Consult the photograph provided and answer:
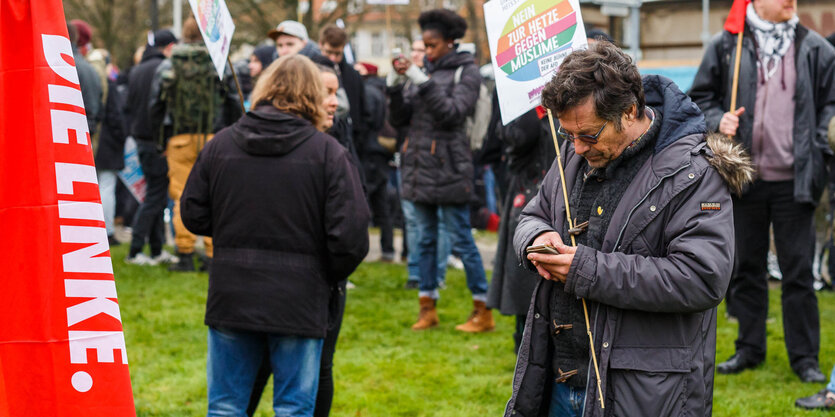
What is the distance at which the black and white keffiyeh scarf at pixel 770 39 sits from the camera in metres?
5.58

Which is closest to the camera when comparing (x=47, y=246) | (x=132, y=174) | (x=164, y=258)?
(x=47, y=246)

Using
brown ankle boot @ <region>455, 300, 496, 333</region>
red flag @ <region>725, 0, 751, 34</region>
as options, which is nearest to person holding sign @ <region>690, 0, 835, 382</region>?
red flag @ <region>725, 0, 751, 34</region>

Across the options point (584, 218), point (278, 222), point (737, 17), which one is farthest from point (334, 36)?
point (584, 218)

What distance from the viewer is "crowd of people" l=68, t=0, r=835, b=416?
281cm

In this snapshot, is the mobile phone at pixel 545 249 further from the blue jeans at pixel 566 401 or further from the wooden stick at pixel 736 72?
the wooden stick at pixel 736 72

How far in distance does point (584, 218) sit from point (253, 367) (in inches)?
63.7

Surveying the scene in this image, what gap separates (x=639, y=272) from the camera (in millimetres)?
2750

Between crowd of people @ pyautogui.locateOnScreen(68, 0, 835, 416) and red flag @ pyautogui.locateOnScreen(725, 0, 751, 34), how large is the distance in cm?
24

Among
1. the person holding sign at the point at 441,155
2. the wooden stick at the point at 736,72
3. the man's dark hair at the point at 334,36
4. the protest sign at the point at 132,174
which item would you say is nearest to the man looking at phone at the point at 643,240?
the wooden stick at the point at 736,72

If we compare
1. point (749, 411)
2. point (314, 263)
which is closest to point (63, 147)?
point (314, 263)

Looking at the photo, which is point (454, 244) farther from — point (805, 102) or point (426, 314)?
point (805, 102)

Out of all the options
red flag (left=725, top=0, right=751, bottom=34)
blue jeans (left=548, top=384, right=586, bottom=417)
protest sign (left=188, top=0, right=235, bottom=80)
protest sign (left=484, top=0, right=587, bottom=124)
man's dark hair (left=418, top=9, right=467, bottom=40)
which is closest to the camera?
blue jeans (left=548, top=384, right=586, bottom=417)

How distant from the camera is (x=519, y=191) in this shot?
5.75 metres

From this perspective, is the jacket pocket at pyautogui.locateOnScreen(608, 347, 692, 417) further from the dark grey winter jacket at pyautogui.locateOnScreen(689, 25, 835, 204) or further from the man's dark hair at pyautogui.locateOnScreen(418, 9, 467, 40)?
the man's dark hair at pyautogui.locateOnScreen(418, 9, 467, 40)
